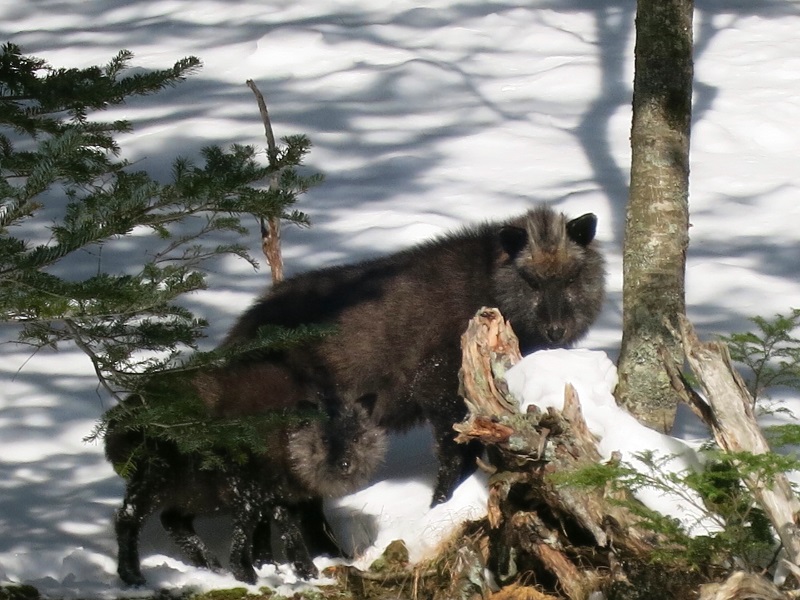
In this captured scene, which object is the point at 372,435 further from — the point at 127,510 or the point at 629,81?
the point at 629,81

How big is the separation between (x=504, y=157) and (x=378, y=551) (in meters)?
6.34

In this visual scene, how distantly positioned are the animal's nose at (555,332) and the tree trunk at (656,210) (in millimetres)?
671

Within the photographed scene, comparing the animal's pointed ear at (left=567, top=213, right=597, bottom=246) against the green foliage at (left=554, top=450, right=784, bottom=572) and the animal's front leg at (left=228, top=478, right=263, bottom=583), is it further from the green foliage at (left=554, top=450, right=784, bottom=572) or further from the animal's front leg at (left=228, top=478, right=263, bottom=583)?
the animal's front leg at (left=228, top=478, right=263, bottom=583)

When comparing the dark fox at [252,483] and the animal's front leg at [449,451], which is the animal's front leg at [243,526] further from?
the animal's front leg at [449,451]

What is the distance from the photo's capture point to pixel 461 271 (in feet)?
27.1

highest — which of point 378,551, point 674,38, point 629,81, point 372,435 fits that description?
point 674,38

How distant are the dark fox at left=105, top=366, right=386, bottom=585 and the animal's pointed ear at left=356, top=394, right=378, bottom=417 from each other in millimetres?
76

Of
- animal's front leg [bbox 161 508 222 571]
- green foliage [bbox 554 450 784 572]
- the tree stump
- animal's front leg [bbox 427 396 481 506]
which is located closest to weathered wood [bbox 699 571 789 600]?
green foliage [bbox 554 450 784 572]

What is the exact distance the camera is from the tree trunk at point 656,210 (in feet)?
23.1

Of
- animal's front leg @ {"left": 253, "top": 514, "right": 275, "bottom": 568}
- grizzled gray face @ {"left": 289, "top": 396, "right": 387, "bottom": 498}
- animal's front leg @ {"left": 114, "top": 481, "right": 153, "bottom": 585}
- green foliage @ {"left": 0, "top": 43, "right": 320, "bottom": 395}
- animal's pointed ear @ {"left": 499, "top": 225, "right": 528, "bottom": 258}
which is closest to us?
green foliage @ {"left": 0, "top": 43, "right": 320, "bottom": 395}

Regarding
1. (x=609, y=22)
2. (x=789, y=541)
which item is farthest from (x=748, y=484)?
(x=609, y=22)

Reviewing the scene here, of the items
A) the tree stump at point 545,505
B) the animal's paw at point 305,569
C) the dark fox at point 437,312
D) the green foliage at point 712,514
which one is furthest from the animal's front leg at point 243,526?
the green foliage at point 712,514

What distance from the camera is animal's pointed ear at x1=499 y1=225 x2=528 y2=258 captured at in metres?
7.92

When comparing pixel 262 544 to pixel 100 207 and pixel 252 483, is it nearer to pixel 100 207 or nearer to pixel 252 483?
pixel 252 483
